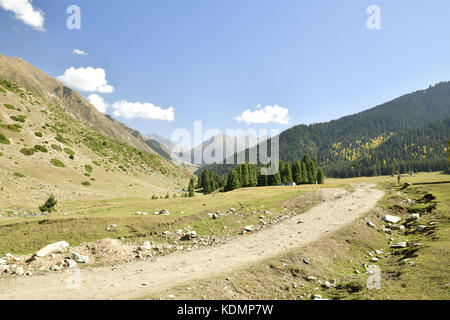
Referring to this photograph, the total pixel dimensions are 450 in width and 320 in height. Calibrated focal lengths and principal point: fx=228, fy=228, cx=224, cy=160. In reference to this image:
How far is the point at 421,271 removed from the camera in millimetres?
11922

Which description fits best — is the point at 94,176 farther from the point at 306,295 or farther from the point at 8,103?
the point at 306,295

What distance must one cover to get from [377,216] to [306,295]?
20.0 metres

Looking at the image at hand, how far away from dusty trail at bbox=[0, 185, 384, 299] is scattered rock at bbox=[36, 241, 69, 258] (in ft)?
9.67

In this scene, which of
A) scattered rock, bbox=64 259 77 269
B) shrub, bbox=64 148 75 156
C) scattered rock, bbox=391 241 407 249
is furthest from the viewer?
shrub, bbox=64 148 75 156

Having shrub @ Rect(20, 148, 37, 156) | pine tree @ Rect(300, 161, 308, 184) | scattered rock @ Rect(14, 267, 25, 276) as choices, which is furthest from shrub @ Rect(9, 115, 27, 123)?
pine tree @ Rect(300, 161, 308, 184)

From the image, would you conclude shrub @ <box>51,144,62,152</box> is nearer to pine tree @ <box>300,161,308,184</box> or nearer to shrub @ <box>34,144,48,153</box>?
shrub @ <box>34,144,48,153</box>

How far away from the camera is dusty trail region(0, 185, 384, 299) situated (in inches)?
447

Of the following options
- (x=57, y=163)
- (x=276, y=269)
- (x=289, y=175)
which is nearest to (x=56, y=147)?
(x=57, y=163)

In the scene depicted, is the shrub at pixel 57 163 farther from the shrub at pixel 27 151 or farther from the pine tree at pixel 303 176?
the pine tree at pixel 303 176

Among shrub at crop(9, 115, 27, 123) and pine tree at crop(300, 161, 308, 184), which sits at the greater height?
shrub at crop(9, 115, 27, 123)

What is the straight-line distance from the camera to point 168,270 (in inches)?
568

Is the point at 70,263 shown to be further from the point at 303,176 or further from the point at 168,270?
the point at 303,176
